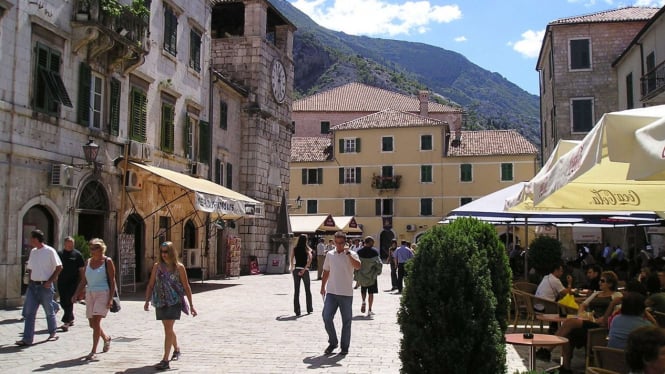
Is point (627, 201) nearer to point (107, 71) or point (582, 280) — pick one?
point (582, 280)

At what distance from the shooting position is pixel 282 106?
3328 cm

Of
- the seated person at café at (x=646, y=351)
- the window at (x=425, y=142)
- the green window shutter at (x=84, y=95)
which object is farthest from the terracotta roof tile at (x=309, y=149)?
the seated person at café at (x=646, y=351)

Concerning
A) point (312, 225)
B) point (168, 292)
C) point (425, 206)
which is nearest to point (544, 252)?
point (168, 292)

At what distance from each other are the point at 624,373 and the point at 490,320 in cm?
111

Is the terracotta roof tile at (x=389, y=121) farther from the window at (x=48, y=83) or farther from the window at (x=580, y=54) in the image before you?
the window at (x=48, y=83)

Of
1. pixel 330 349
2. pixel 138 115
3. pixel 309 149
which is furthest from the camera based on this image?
pixel 309 149

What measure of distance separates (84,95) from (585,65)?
24881 mm

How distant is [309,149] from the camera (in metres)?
55.6

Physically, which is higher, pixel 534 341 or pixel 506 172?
pixel 506 172

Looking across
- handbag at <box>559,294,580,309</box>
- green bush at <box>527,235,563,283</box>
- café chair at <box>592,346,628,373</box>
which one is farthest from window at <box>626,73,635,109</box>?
café chair at <box>592,346,628,373</box>

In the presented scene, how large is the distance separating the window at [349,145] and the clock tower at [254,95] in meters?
21.1

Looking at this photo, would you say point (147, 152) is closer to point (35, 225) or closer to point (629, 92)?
point (35, 225)

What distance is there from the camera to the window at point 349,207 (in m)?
53.1

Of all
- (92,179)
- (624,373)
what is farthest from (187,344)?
(92,179)
